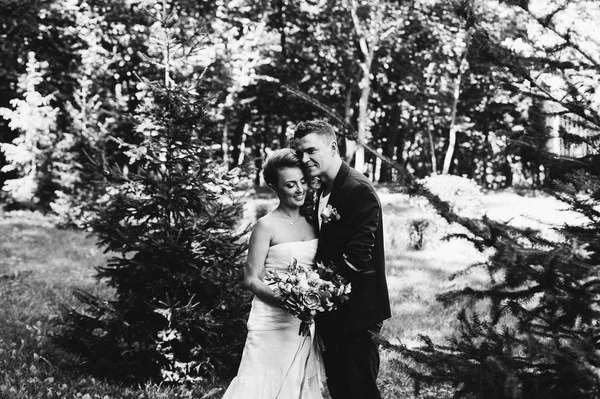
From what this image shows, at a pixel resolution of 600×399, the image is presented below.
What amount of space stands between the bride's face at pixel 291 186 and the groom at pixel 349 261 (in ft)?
0.28

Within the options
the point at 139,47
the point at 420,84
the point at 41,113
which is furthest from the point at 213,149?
the point at 420,84

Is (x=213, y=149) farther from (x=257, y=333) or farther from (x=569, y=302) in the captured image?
(x=569, y=302)

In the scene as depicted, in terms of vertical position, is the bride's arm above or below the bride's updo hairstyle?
below

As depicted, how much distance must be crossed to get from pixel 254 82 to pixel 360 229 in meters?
18.3

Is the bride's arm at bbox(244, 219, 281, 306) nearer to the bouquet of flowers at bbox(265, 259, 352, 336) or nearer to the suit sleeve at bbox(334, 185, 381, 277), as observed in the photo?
the bouquet of flowers at bbox(265, 259, 352, 336)

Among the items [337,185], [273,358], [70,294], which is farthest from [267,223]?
[70,294]

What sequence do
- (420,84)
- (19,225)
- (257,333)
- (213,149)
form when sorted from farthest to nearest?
(420,84), (19,225), (213,149), (257,333)

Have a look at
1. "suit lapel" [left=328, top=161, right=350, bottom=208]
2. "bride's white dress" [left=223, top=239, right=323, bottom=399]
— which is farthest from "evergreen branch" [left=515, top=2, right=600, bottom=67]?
"bride's white dress" [left=223, top=239, right=323, bottom=399]

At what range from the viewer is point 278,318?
13.1ft

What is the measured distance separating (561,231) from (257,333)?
6.97ft

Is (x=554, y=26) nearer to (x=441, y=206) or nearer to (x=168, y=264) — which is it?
(x=441, y=206)

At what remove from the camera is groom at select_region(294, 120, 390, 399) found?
3.54 m

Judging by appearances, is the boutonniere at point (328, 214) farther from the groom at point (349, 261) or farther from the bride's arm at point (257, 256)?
the bride's arm at point (257, 256)

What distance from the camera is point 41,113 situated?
16656mm
